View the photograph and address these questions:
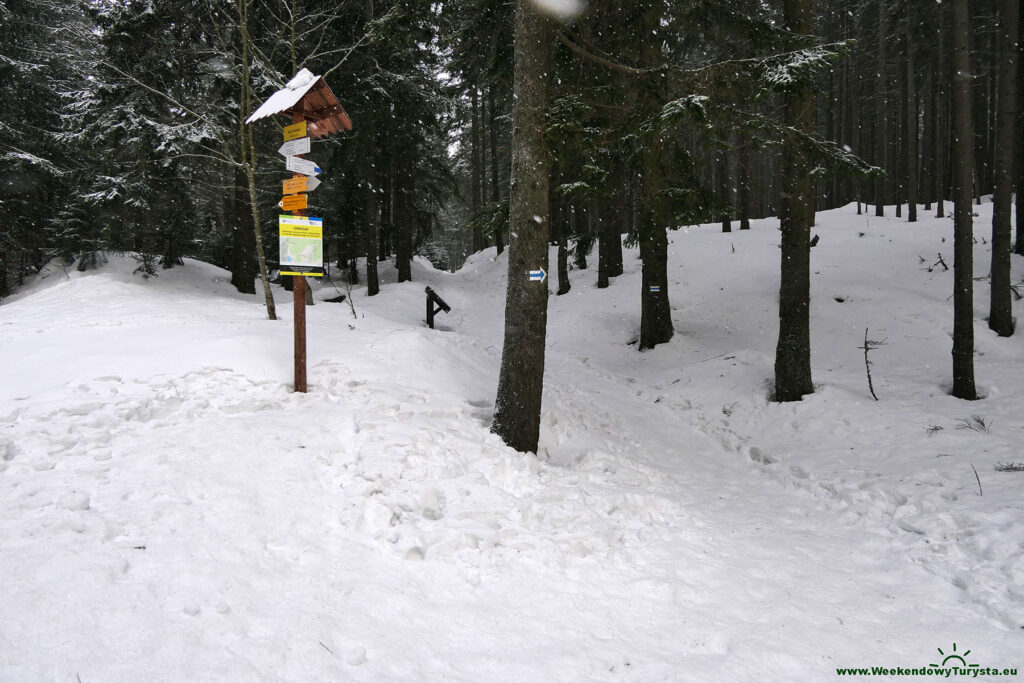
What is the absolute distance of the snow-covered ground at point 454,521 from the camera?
2.82m

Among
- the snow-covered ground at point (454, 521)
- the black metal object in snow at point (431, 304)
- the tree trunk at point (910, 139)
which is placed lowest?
the snow-covered ground at point (454, 521)

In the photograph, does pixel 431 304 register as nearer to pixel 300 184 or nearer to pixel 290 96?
pixel 300 184

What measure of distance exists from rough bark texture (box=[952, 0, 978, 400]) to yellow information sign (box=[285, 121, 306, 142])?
1020cm

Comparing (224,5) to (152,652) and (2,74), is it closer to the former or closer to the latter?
(2,74)

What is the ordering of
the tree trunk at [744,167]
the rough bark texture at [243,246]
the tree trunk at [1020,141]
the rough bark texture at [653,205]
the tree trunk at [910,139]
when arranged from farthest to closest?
the tree trunk at [910,139]
the rough bark texture at [243,246]
the tree trunk at [1020,141]
the tree trunk at [744,167]
the rough bark texture at [653,205]

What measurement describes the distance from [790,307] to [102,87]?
18473 millimetres

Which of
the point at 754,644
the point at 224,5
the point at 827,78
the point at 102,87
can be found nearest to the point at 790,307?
the point at 754,644

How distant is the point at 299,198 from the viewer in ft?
21.1

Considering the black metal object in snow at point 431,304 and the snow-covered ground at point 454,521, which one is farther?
the black metal object in snow at point 431,304

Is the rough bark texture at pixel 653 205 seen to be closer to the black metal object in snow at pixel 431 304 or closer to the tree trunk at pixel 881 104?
the black metal object in snow at pixel 431 304

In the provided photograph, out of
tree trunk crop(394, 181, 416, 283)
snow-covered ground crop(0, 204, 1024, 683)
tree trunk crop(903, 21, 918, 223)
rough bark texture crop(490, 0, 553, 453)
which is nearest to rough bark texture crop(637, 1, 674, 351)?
rough bark texture crop(490, 0, 553, 453)

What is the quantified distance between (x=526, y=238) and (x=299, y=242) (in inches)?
115

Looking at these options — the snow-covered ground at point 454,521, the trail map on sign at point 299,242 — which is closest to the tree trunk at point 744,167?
the snow-covered ground at point 454,521

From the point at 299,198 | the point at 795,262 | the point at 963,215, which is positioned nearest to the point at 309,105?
the point at 299,198
